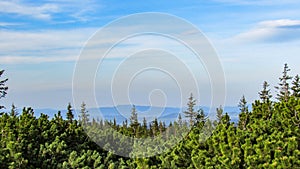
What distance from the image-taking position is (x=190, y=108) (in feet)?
53.3

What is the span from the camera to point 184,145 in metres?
13.4

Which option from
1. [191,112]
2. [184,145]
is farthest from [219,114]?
[184,145]

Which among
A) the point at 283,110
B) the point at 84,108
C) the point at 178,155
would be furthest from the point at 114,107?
the point at 283,110

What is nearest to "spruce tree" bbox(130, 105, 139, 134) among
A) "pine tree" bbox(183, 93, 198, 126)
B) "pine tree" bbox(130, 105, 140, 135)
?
"pine tree" bbox(130, 105, 140, 135)

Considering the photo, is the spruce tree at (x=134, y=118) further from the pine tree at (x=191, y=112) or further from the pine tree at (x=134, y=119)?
the pine tree at (x=191, y=112)

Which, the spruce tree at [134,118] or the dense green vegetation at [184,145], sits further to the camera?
the spruce tree at [134,118]

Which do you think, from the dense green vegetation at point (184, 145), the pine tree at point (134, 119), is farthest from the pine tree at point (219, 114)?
the pine tree at point (134, 119)

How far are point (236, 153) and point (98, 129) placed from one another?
708cm

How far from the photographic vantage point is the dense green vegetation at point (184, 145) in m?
11.2

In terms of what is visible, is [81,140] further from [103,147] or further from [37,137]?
[37,137]

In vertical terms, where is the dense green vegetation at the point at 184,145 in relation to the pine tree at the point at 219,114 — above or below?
below

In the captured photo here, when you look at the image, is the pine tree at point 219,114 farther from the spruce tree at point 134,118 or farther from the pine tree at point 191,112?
the spruce tree at point 134,118

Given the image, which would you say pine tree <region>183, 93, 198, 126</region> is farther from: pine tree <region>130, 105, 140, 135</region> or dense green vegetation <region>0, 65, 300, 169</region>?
pine tree <region>130, 105, 140, 135</region>

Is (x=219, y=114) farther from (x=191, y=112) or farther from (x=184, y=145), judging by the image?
(x=184, y=145)
